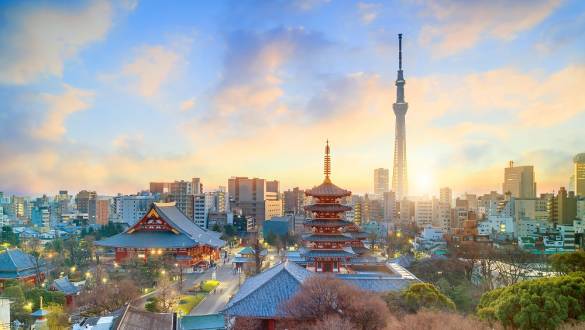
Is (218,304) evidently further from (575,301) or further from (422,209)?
(422,209)

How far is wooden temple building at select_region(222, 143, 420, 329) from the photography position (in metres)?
20.3

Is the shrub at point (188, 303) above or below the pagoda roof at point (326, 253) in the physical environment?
below

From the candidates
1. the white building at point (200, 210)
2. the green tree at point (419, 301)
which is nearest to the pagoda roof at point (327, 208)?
the green tree at point (419, 301)

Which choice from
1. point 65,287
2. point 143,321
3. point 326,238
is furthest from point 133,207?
point 143,321

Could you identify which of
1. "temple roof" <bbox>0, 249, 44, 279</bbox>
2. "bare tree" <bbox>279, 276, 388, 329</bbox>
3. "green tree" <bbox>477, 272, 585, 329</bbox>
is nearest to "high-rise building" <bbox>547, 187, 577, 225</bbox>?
"green tree" <bbox>477, 272, 585, 329</bbox>

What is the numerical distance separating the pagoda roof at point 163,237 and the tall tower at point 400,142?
3541 inches

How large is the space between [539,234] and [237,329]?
54.1 metres

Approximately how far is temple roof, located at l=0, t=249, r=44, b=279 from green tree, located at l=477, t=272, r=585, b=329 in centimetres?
3453

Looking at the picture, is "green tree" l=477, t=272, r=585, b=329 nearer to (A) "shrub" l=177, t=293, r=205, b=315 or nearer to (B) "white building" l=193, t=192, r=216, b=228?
(A) "shrub" l=177, t=293, r=205, b=315

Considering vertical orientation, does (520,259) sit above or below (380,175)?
below

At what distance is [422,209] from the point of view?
334 ft

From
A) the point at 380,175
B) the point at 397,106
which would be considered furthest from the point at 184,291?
the point at 380,175

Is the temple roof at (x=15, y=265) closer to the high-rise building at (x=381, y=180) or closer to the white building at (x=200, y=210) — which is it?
the white building at (x=200, y=210)

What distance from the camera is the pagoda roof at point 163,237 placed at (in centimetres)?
4959
